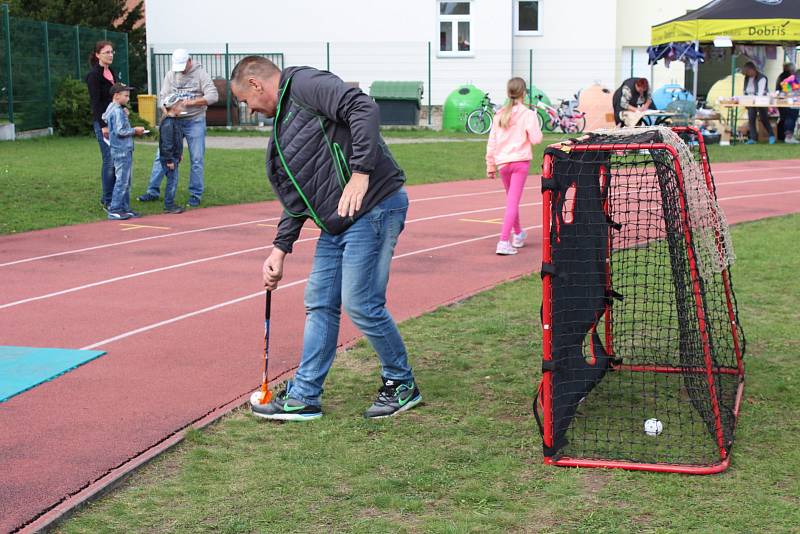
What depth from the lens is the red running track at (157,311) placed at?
5.27m

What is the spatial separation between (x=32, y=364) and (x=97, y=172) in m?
10.8

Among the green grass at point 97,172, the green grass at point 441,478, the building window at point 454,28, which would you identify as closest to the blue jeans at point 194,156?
the green grass at point 97,172

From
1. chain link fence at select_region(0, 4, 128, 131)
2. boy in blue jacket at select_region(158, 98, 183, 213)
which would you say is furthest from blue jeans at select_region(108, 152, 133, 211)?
chain link fence at select_region(0, 4, 128, 131)

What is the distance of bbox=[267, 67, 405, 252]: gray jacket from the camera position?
16.8 ft

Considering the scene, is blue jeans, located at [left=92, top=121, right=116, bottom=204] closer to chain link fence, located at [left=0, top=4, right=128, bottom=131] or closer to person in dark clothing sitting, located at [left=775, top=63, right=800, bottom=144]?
chain link fence, located at [left=0, top=4, right=128, bottom=131]

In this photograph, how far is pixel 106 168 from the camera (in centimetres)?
1353

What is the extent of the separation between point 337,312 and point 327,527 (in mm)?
1628

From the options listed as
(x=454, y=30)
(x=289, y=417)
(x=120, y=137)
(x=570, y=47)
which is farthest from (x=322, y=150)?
(x=570, y=47)

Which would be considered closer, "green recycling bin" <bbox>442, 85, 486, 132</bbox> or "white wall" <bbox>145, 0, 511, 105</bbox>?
"green recycling bin" <bbox>442, 85, 486, 132</bbox>

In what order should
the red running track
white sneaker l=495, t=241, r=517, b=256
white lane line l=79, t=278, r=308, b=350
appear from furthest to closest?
white sneaker l=495, t=241, r=517, b=256, white lane line l=79, t=278, r=308, b=350, the red running track

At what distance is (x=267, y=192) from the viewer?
16.0 metres

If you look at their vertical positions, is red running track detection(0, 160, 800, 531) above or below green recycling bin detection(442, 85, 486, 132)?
below

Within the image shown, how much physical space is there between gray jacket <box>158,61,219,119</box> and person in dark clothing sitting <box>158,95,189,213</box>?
13 cm

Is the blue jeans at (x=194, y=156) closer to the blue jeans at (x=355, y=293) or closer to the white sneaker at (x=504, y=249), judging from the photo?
the white sneaker at (x=504, y=249)
